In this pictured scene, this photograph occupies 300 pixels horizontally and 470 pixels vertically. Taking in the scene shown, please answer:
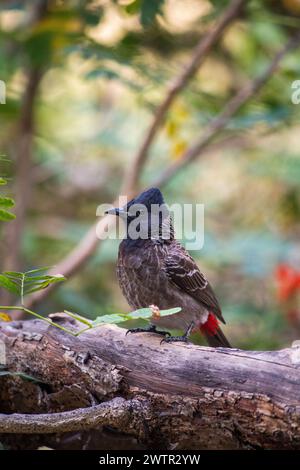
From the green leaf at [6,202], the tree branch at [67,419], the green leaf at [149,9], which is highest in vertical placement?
the green leaf at [149,9]

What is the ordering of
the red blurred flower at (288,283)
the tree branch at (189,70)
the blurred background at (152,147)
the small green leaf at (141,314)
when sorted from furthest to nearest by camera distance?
the red blurred flower at (288,283)
the blurred background at (152,147)
the tree branch at (189,70)
the small green leaf at (141,314)

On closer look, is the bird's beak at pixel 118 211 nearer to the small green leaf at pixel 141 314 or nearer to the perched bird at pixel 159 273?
the perched bird at pixel 159 273

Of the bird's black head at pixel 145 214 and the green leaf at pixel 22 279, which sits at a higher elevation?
the bird's black head at pixel 145 214

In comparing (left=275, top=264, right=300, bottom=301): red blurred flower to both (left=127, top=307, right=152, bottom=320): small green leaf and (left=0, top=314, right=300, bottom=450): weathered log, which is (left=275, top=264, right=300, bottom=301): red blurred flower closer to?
(left=0, top=314, right=300, bottom=450): weathered log

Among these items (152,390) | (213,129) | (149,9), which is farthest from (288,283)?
(152,390)

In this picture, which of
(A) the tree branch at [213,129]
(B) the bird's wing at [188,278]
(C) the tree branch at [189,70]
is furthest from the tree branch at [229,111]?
(B) the bird's wing at [188,278]

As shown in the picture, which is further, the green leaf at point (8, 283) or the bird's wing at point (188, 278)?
the bird's wing at point (188, 278)

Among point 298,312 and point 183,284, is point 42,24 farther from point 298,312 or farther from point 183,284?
point 298,312

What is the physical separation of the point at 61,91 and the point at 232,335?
309cm

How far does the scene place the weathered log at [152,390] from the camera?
2078mm

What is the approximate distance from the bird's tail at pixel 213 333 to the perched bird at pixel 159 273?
0.27 feet

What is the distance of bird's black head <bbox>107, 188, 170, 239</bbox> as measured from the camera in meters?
2.76

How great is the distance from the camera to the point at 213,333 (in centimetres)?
313

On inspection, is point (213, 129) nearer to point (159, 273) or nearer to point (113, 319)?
point (159, 273)
